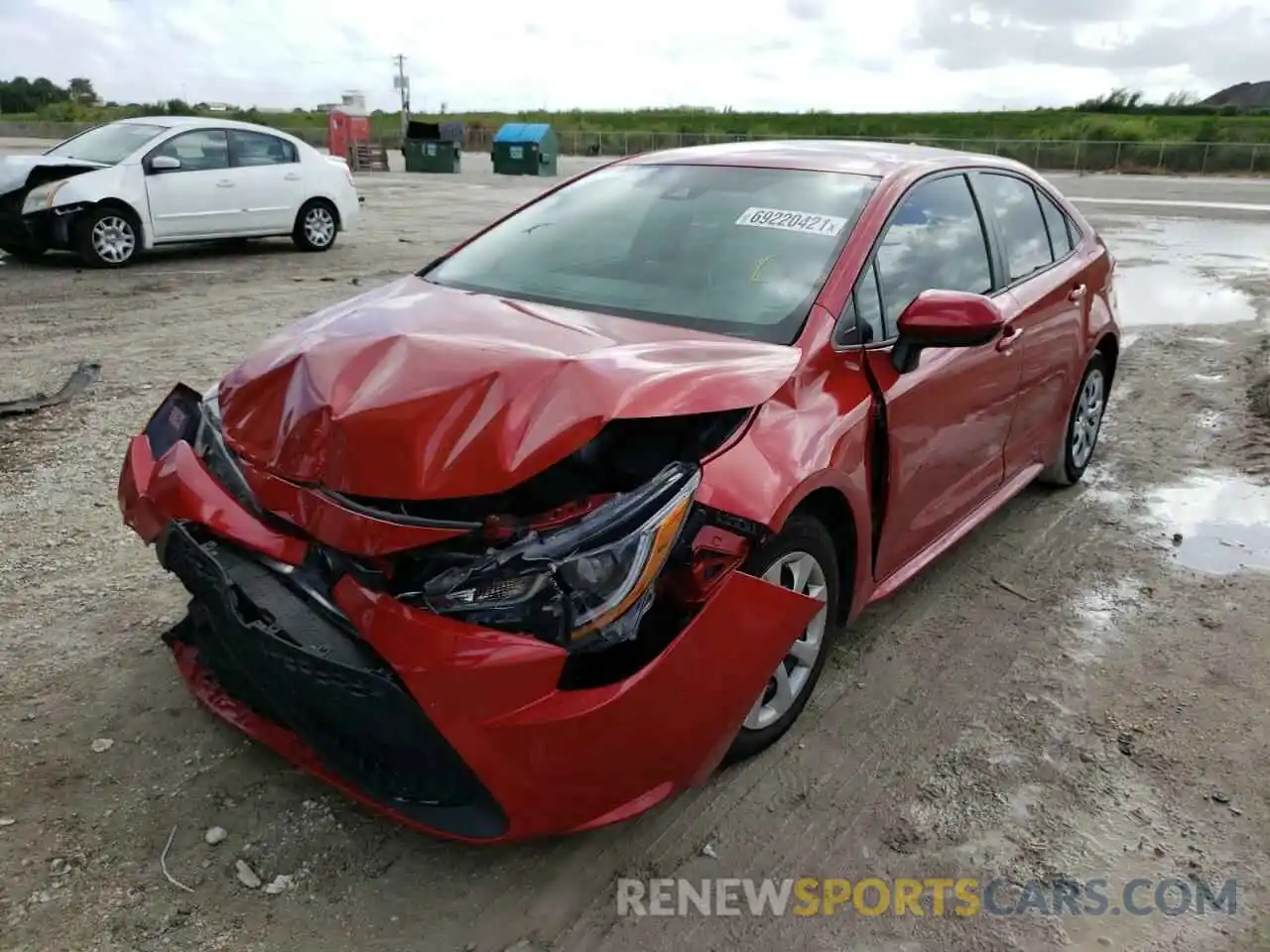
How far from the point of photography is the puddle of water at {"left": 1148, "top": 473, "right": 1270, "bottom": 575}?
175 inches

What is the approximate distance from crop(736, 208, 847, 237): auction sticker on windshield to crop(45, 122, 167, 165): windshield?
9272 millimetres

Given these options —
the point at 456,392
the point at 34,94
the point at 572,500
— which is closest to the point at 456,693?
the point at 572,500

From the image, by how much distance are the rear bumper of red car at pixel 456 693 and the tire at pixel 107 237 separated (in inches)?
358

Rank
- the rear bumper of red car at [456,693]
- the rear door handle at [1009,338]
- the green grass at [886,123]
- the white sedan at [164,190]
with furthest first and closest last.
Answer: the green grass at [886,123], the white sedan at [164,190], the rear door handle at [1009,338], the rear bumper of red car at [456,693]

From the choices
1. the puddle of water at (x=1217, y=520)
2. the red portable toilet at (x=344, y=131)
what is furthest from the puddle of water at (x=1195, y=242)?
the red portable toilet at (x=344, y=131)

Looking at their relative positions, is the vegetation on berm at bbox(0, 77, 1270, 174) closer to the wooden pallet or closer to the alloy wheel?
the wooden pallet

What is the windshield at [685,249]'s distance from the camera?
10.4ft

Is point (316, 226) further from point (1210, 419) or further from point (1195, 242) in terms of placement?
point (1195, 242)

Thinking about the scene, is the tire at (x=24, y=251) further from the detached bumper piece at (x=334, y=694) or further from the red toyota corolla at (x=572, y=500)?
the detached bumper piece at (x=334, y=694)

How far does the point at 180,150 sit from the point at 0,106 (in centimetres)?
7586

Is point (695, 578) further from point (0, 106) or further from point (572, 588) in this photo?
point (0, 106)

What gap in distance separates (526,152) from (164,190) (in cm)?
2262

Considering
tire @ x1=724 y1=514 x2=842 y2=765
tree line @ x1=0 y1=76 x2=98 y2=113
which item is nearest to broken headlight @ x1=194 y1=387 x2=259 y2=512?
tire @ x1=724 y1=514 x2=842 y2=765

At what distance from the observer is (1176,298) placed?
10.5m
